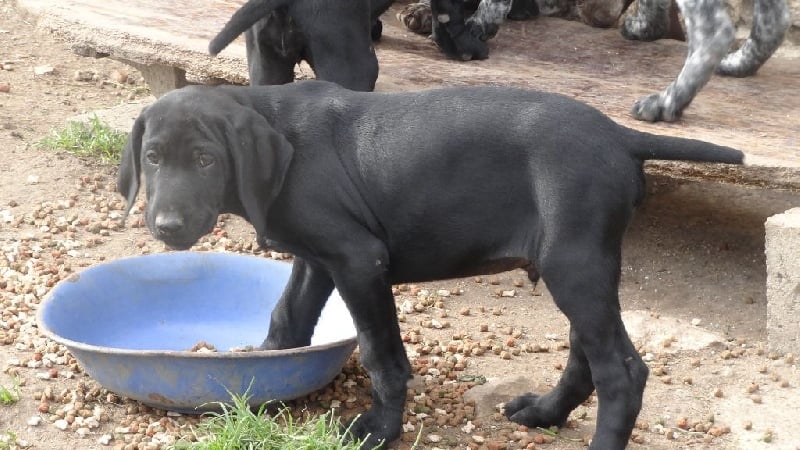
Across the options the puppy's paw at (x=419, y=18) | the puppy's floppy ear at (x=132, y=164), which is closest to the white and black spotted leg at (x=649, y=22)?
the puppy's paw at (x=419, y=18)

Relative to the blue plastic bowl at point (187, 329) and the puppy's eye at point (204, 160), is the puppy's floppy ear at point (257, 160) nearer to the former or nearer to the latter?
the puppy's eye at point (204, 160)

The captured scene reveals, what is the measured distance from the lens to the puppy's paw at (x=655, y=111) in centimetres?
521

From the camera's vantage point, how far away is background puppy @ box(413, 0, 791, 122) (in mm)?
5117

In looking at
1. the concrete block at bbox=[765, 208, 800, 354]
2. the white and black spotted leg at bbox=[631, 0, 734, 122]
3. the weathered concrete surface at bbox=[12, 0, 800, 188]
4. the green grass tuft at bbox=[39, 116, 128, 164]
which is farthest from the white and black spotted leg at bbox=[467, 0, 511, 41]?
the concrete block at bbox=[765, 208, 800, 354]

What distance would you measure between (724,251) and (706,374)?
1.34m

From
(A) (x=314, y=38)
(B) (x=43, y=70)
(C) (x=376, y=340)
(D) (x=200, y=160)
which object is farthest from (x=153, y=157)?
(B) (x=43, y=70)

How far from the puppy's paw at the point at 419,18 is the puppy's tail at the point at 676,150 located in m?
3.48

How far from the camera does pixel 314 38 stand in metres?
4.94

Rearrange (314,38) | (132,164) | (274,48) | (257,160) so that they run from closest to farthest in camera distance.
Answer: (257,160) → (132,164) → (314,38) → (274,48)

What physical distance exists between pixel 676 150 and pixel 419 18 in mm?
3575

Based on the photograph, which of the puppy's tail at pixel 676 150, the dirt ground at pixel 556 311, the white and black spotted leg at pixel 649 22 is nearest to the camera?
the puppy's tail at pixel 676 150

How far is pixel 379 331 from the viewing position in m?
3.69

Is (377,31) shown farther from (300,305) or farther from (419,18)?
(300,305)

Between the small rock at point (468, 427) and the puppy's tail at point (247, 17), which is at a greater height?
the puppy's tail at point (247, 17)
